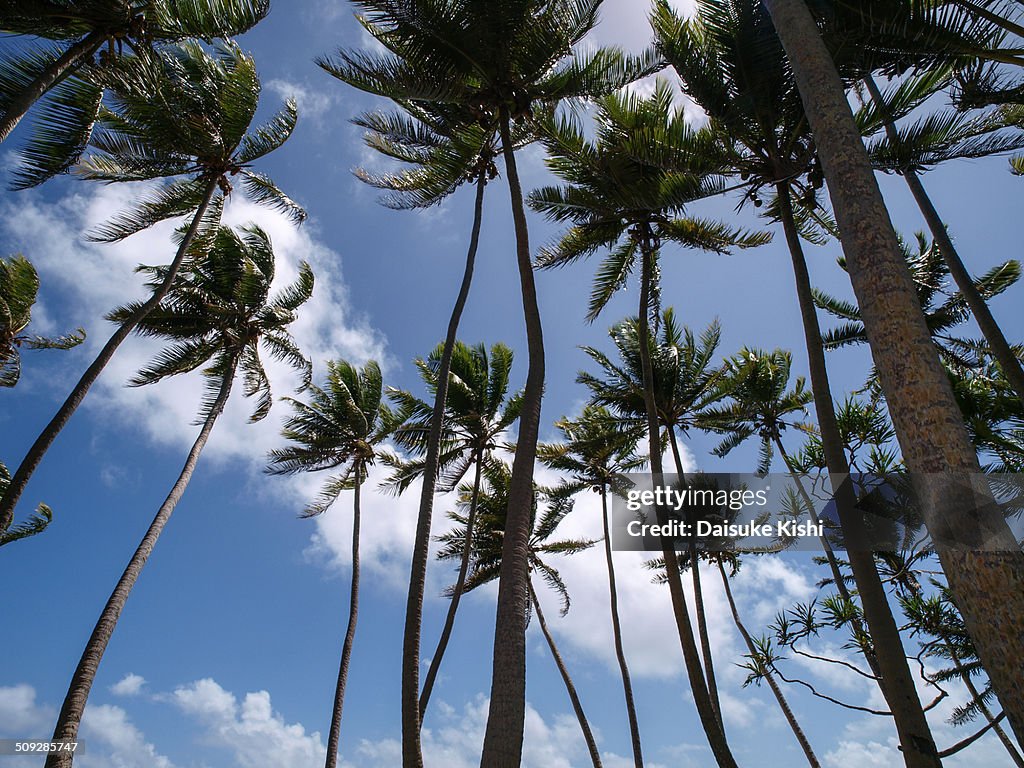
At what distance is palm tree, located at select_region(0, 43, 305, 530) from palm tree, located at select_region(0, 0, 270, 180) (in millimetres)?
370

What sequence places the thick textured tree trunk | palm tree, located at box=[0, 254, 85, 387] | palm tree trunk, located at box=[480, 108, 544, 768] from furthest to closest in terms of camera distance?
1. palm tree, located at box=[0, 254, 85, 387]
2. palm tree trunk, located at box=[480, 108, 544, 768]
3. the thick textured tree trunk

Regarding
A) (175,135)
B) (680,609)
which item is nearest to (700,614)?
(680,609)

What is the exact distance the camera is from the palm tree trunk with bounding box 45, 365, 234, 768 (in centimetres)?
903

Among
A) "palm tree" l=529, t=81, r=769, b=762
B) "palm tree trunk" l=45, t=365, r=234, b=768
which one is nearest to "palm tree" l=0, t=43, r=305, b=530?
"palm tree trunk" l=45, t=365, r=234, b=768

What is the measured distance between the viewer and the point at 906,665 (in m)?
6.47

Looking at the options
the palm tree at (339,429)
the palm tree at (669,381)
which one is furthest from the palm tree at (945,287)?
the palm tree at (339,429)

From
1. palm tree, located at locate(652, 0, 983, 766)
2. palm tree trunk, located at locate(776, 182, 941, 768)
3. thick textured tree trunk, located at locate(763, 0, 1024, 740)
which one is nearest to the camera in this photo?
thick textured tree trunk, located at locate(763, 0, 1024, 740)

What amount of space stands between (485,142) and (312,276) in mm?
8799

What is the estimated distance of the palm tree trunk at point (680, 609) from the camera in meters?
9.11

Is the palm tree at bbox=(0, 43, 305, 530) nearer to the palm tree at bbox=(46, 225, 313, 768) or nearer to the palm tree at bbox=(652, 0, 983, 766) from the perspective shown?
the palm tree at bbox=(46, 225, 313, 768)

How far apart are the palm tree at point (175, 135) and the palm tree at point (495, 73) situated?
381 cm

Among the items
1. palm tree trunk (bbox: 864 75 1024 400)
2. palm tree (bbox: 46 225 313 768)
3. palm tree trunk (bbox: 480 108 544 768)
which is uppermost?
palm tree (bbox: 46 225 313 768)

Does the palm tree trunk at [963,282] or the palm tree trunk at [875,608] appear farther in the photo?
the palm tree trunk at [963,282]

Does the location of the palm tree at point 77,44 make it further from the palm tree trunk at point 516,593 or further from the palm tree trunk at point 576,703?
the palm tree trunk at point 576,703
